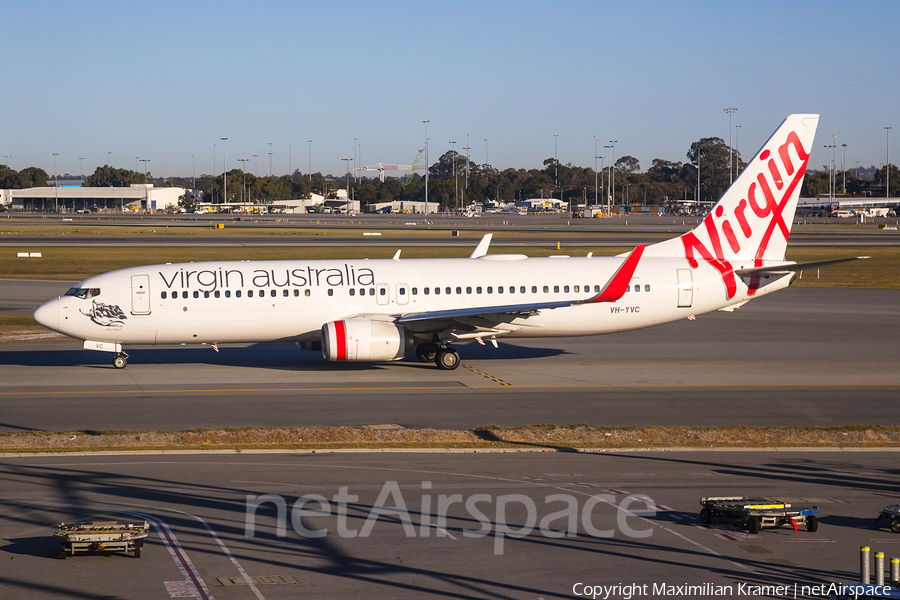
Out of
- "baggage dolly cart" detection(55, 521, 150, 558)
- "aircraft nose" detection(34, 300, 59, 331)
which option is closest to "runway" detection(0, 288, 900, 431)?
"aircraft nose" detection(34, 300, 59, 331)

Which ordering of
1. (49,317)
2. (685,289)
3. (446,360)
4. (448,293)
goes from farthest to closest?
(685,289) < (448,293) < (446,360) < (49,317)

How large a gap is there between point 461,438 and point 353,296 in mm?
11298

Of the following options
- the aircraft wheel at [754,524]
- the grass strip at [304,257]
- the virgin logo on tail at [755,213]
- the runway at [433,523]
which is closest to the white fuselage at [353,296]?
the virgin logo on tail at [755,213]

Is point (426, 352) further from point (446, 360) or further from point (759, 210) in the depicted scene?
point (759, 210)

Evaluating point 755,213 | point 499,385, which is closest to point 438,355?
point 499,385

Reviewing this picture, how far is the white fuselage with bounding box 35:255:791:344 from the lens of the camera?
30.7m

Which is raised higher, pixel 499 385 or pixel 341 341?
pixel 341 341

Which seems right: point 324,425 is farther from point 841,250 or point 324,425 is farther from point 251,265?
point 841,250

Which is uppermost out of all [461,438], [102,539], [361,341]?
[361,341]

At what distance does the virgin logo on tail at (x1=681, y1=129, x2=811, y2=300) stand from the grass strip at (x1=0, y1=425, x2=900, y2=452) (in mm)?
12420

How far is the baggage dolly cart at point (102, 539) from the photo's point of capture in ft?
42.1

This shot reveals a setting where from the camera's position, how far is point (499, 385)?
2894 cm

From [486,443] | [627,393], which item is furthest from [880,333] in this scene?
[486,443]

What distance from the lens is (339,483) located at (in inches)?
682
